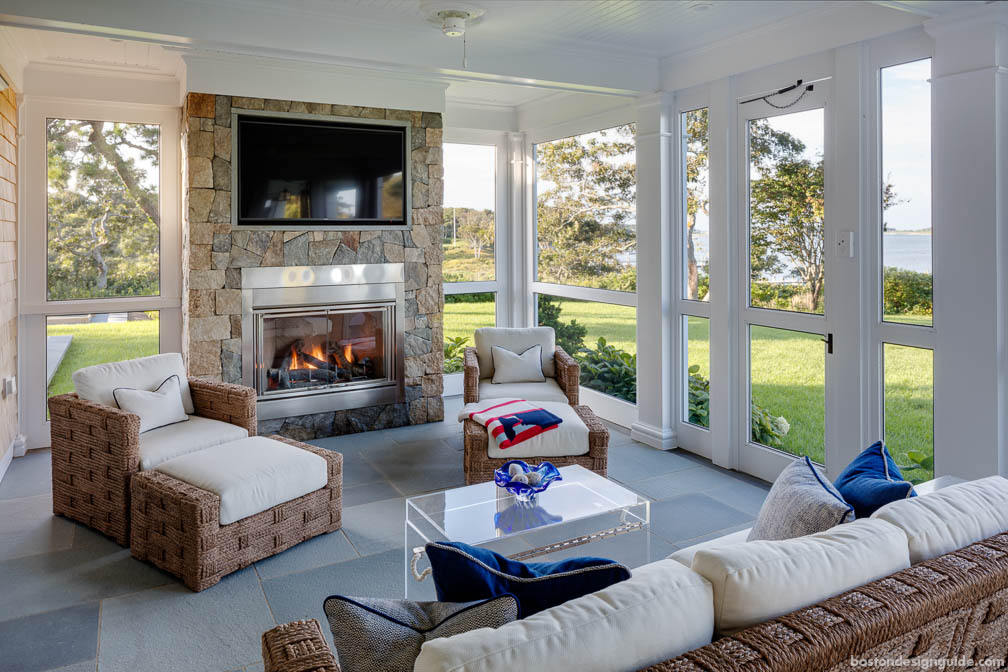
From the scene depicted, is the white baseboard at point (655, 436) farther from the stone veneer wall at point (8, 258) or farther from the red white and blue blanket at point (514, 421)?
the stone veneer wall at point (8, 258)

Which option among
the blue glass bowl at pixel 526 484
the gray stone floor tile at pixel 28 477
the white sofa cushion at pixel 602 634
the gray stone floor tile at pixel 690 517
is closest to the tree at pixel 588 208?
the gray stone floor tile at pixel 690 517

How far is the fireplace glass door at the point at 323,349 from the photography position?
Answer: 5.19m

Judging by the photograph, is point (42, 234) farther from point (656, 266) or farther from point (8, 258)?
point (656, 266)

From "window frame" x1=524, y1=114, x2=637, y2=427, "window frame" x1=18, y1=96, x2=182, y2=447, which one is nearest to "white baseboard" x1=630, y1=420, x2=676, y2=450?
"window frame" x1=524, y1=114, x2=637, y2=427

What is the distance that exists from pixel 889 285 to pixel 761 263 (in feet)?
2.81

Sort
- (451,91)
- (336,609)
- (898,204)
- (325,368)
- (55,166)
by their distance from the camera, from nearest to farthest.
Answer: (336,609)
(898,204)
(55,166)
(325,368)
(451,91)

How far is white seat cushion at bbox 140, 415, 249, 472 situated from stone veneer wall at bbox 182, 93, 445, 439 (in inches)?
45.3

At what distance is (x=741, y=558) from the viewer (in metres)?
1.35

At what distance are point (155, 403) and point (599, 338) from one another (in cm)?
349

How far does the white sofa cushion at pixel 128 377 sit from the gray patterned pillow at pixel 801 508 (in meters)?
3.13

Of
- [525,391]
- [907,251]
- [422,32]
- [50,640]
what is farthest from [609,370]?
[50,640]

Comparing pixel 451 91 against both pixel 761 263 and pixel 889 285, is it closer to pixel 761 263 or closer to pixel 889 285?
pixel 761 263

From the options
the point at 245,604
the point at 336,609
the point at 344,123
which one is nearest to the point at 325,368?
the point at 344,123

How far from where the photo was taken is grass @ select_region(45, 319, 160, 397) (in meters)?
5.07
